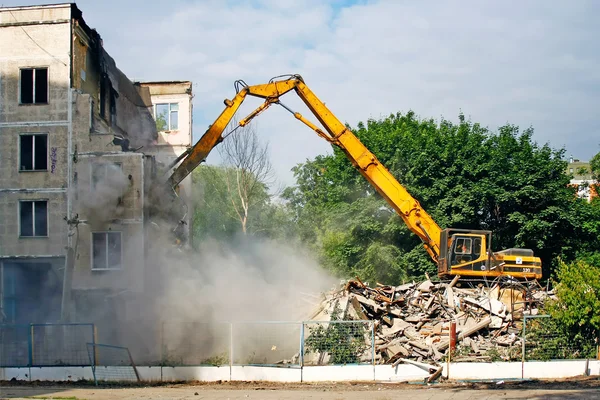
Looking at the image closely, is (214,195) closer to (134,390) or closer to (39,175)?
(39,175)

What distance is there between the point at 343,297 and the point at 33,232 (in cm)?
1353

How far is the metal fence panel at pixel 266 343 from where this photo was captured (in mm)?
19375

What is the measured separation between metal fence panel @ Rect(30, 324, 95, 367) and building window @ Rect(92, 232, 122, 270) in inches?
253

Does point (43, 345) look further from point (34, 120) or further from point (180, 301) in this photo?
point (34, 120)

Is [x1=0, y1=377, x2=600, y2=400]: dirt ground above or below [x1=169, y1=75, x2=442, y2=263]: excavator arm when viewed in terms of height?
below

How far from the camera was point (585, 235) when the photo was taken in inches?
1339

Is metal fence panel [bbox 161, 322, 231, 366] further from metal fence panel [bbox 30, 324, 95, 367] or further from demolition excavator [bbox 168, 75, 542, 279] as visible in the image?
demolition excavator [bbox 168, 75, 542, 279]

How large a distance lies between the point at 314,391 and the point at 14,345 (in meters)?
9.24

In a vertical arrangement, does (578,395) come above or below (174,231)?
below

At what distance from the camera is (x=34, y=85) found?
27.6m

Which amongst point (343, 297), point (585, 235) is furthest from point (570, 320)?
point (585, 235)

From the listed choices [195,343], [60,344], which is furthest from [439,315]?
[60,344]

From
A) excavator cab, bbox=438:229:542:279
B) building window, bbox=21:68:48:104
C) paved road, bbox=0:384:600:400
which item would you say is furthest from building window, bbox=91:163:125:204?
excavator cab, bbox=438:229:542:279

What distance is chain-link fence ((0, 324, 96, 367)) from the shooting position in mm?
19453
